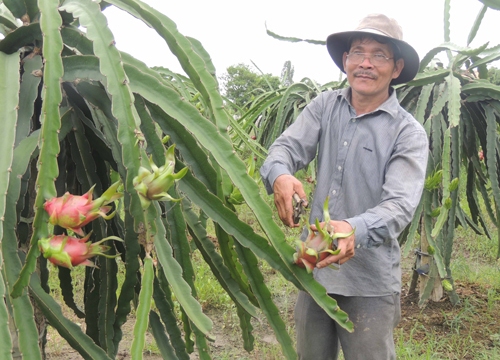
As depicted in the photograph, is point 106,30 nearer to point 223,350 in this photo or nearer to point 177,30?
point 177,30

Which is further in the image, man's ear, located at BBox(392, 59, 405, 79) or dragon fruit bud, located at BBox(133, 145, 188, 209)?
man's ear, located at BBox(392, 59, 405, 79)

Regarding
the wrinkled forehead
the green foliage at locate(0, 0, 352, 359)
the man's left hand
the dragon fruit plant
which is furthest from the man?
the dragon fruit plant

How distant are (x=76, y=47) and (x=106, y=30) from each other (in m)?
0.12

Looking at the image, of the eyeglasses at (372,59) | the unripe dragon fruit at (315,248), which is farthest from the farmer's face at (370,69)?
the unripe dragon fruit at (315,248)

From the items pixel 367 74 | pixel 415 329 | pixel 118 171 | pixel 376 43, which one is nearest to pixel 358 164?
pixel 367 74

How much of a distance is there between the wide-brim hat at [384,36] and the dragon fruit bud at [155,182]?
103cm

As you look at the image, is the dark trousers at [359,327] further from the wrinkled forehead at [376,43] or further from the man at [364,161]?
the wrinkled forehead at [376,43]

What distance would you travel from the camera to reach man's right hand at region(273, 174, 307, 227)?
4.33 ft

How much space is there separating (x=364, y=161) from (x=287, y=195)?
0.37 meters

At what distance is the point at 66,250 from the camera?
74cm

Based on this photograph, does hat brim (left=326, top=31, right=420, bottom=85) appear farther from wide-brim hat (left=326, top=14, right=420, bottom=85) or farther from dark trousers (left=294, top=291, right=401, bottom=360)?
dark trousers (left=294, top=291, right=401, bottom=360)

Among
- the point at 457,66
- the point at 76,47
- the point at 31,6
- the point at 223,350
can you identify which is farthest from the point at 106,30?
the point at 223,350

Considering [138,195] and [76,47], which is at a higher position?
[76,47]

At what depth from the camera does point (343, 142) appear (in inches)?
64.9
